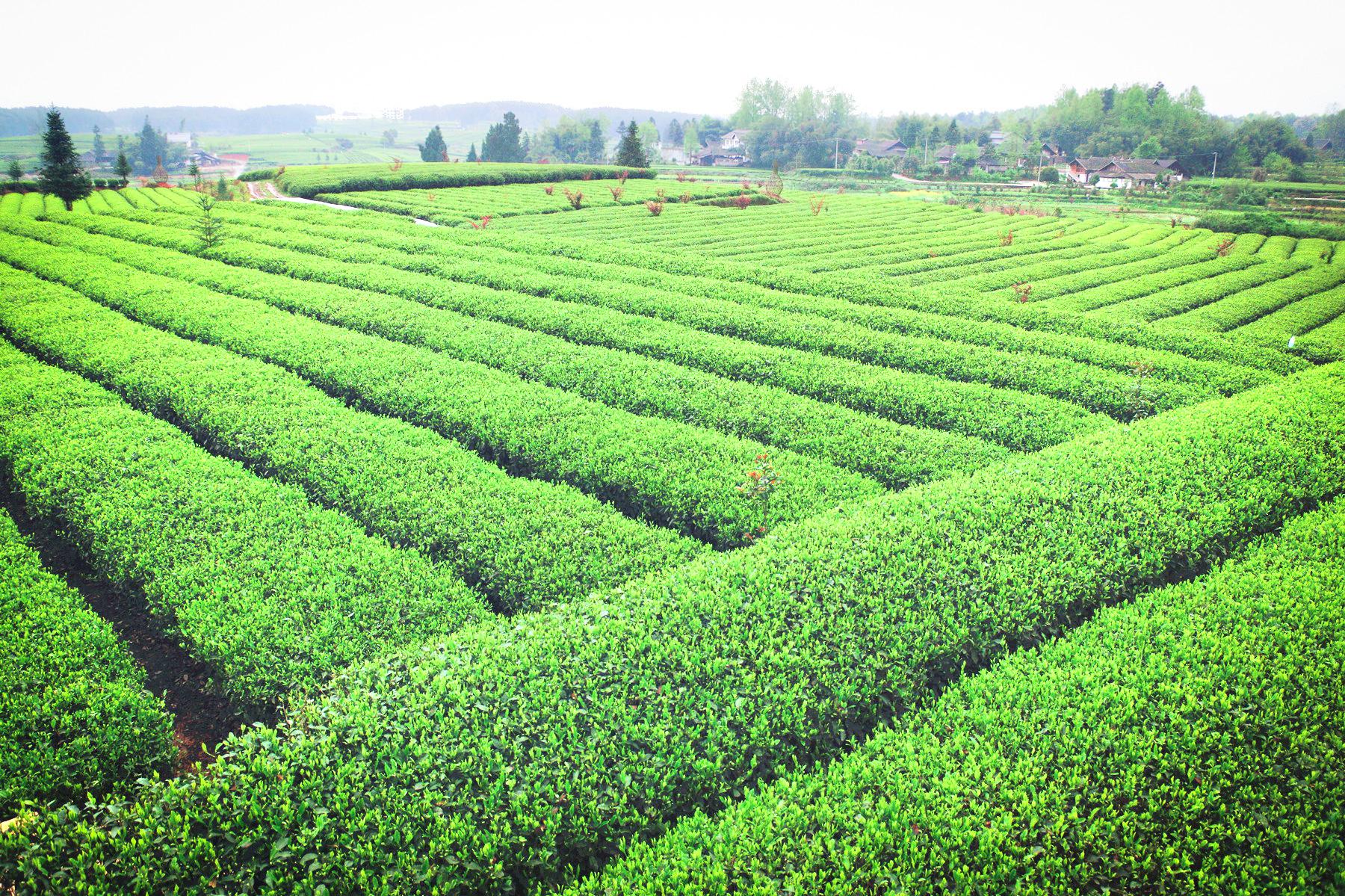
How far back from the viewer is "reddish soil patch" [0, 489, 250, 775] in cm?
645

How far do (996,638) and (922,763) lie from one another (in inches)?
79.4

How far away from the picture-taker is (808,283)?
70.1 feet

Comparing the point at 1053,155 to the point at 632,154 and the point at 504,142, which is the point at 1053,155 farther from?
the point at 504,142

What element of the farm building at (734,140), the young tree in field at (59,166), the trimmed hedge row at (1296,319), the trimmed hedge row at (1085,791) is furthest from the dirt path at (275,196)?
the farm building at (734,140)

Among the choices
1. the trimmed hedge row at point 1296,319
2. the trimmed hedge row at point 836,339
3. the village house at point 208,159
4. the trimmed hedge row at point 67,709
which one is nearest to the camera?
the trimmed hedge row at point 67,709

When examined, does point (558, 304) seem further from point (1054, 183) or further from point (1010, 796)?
point (1054, 183)

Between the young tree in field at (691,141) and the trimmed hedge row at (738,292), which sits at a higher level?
the young tree in field at (691,141)

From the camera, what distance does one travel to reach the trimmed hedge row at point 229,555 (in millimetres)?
6574

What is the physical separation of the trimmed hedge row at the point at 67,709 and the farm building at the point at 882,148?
465 ft

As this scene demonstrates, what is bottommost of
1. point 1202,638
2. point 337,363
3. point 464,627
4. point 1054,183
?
point 464,627

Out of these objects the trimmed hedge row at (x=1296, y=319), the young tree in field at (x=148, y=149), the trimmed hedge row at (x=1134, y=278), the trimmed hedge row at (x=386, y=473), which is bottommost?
the trimmed hedge row at (x=386, y=473)

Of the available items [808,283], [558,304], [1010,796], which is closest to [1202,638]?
[1010,796]

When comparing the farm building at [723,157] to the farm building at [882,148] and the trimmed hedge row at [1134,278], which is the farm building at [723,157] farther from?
the trimmed hedge row at [1134,278]

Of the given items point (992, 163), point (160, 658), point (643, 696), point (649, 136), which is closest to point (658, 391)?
point (643, 696)
